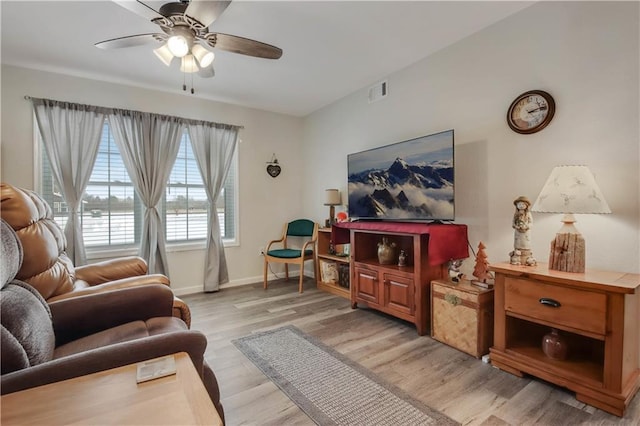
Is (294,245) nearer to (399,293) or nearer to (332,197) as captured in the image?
(332,197)

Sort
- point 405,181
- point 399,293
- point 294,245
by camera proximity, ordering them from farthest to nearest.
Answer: point 294,245
point 405,181
point 399,293

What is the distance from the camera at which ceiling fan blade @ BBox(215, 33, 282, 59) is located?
209 cm

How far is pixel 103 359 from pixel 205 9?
1.83 m

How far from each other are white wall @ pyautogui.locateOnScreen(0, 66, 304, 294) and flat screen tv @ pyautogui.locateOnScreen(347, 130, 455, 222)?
1.54 meters

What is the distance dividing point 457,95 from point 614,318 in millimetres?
2080

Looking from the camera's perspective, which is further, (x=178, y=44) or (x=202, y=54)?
(x=202, y=54)

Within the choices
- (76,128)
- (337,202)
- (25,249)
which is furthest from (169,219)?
(25,249)

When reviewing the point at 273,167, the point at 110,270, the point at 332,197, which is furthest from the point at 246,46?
the point at 273,167

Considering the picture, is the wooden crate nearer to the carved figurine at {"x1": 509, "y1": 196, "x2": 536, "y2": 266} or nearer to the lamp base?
the carved figurine at {"x1": 509, "y1": 196, "x2": 536, "y2": 266}

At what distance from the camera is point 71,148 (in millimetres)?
3281

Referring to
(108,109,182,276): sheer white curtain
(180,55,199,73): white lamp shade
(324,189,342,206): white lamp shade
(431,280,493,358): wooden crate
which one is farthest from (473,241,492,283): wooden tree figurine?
(108,109,182,276): sheer white curtain

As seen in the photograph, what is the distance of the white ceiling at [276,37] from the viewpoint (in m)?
2.28

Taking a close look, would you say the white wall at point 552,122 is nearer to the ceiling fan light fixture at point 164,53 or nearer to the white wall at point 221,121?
the white wall at point 221,121

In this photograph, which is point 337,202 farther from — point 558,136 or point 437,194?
point 558,136
